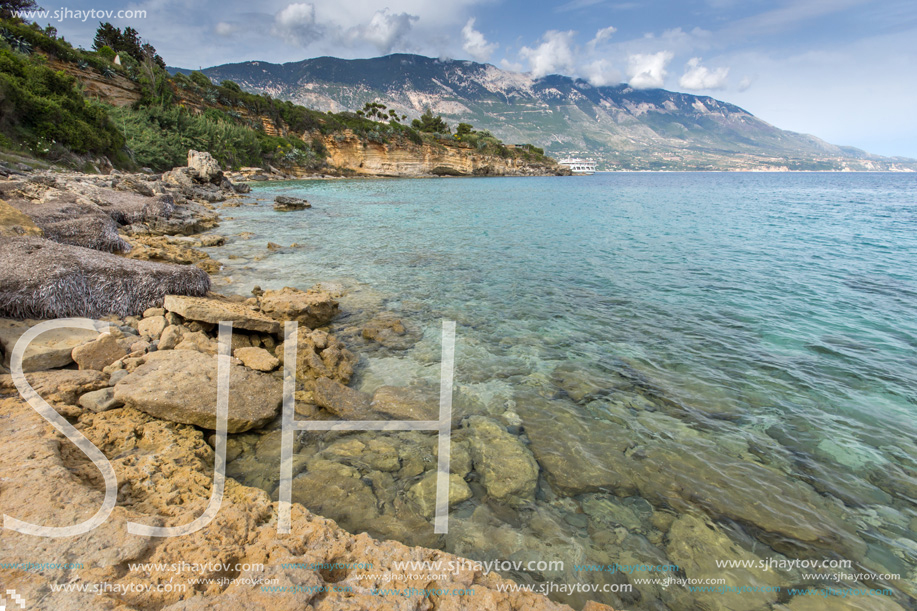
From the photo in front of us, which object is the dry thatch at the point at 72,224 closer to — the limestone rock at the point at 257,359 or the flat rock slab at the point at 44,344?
the flat rock slab at the point at 44,344

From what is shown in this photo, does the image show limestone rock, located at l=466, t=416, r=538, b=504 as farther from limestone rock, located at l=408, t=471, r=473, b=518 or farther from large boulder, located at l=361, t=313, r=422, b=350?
large boulder, located at l=361, t=313, r=422, b=350

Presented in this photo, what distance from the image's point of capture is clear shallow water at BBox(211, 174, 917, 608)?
4168mm

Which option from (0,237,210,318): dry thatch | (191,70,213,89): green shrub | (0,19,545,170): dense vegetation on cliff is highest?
(191,70,213,89): green shrub

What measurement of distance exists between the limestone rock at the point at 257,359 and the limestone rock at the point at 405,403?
1561 millimetres

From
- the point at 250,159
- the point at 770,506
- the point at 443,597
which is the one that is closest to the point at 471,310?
the point at 770,506

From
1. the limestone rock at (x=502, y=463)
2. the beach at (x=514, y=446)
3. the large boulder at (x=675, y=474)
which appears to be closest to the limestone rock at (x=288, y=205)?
the beach at (x=514, y=446)

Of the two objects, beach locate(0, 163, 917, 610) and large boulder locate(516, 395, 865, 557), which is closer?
beach locate(0, 163, 917, 610)

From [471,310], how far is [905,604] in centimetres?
737

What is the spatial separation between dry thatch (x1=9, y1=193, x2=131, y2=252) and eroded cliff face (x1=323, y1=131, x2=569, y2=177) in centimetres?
7657

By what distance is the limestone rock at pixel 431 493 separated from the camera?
3.78 m

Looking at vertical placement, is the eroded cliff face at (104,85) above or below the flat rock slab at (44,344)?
above

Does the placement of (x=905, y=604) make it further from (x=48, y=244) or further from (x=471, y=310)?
(x=48, y=244)

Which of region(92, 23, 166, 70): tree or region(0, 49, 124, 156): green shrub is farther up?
region(92, 23, 166, 70): tree

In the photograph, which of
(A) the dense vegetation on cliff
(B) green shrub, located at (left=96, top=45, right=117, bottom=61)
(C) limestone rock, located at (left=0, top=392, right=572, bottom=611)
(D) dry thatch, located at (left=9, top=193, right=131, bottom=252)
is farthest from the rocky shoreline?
(B) green shrub, located at (left=96, top=45, right=117, bottom=61)
